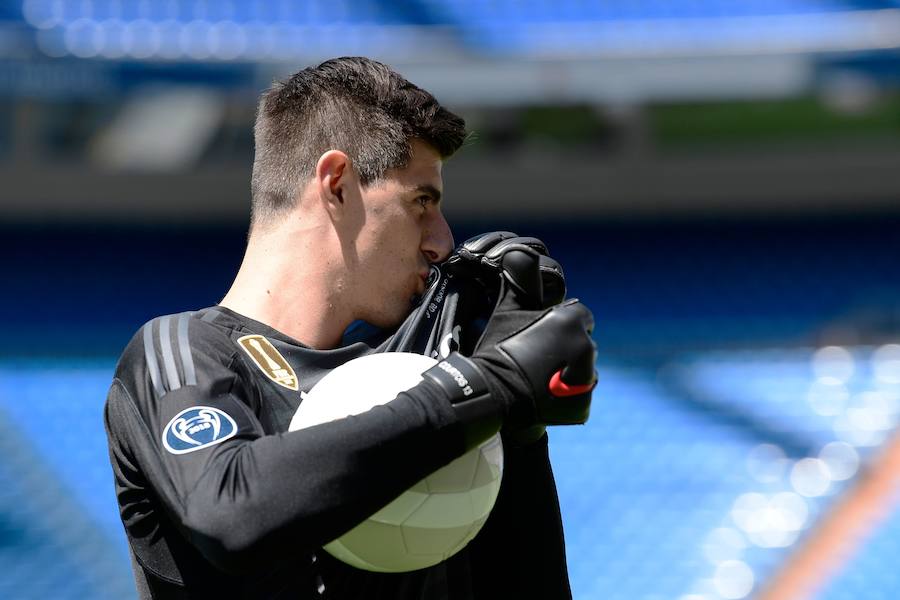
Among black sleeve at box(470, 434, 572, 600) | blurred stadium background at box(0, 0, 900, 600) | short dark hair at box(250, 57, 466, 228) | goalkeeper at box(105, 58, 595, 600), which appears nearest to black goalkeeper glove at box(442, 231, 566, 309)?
goalkeeper at box(105, 58, 595, 600)

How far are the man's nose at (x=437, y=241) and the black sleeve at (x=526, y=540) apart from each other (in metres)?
0.33

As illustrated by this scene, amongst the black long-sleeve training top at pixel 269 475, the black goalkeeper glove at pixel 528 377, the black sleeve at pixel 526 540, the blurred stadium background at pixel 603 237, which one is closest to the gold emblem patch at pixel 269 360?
the black long-sleeve training top at pixel 269 475

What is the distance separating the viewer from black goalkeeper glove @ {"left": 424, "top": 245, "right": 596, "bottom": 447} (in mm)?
1293

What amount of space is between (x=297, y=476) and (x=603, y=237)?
19.4 ft

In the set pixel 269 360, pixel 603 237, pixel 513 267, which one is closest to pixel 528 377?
pixel 513 267

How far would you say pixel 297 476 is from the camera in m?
1.22

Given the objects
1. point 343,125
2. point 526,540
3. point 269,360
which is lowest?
point 526,540

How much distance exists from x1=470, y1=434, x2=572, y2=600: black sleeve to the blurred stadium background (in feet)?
12.1

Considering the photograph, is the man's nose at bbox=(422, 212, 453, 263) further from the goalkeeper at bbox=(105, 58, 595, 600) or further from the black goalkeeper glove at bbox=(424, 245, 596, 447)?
the black goalkeeper glove at bbox=(424, 245, 596, 447)

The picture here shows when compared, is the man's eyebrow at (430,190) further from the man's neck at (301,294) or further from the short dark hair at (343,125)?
the man's neck at (301,294)

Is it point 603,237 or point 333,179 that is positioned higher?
point 333,179

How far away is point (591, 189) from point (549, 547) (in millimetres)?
5199

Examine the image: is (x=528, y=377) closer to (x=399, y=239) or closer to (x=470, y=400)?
(x=470, y=400)

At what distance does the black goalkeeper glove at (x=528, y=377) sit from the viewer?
50.9 inches
